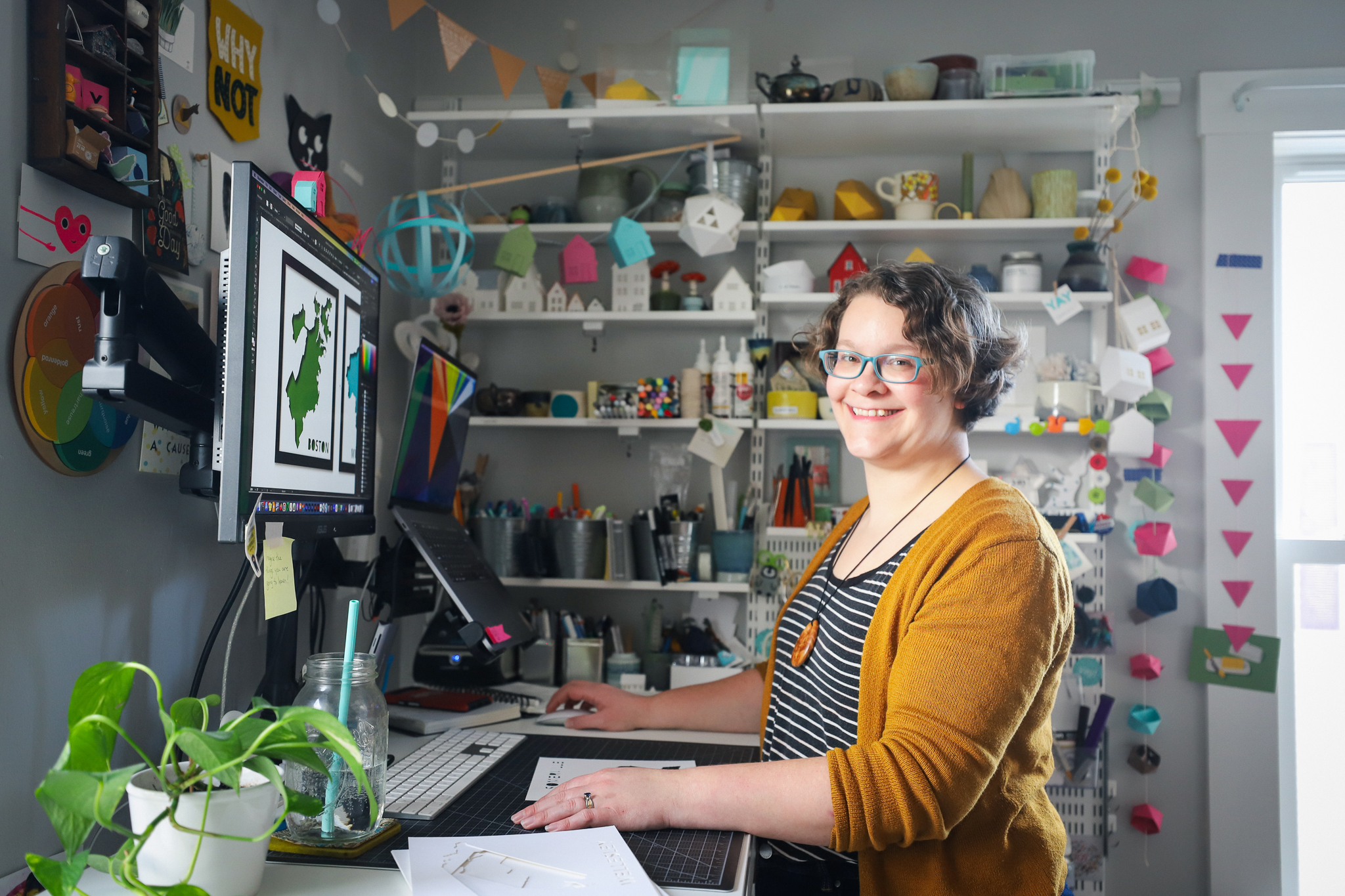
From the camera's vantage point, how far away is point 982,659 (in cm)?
95

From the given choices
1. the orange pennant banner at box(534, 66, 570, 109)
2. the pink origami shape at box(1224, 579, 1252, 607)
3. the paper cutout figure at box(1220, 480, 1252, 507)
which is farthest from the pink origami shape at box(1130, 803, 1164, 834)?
the orange pennant banner at box(534, 66, 570, 109)

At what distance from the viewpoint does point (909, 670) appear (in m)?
0.99

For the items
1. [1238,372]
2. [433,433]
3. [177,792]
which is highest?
[1238,372]

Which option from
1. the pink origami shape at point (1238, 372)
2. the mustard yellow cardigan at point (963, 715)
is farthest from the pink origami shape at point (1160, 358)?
the mustard yellow cardigan at point (963, 715)

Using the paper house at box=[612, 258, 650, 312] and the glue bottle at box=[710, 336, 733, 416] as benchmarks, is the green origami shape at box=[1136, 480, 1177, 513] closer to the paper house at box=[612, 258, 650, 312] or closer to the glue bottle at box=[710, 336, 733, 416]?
the glue bottle at box=[710, 336, 733, 416]

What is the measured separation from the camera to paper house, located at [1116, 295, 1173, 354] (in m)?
2.23

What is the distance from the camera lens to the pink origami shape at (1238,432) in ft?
7.48

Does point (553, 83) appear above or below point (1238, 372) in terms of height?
above

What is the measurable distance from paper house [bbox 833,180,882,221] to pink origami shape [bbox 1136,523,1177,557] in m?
1.06

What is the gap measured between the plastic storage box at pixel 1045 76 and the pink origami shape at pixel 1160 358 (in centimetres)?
68

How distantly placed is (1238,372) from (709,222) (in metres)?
1.44

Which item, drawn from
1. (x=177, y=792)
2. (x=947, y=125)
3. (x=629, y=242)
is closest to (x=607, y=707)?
(x=177, y=792)

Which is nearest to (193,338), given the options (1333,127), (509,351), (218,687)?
(218,687)

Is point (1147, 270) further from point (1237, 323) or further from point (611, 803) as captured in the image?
point (611, 803)
